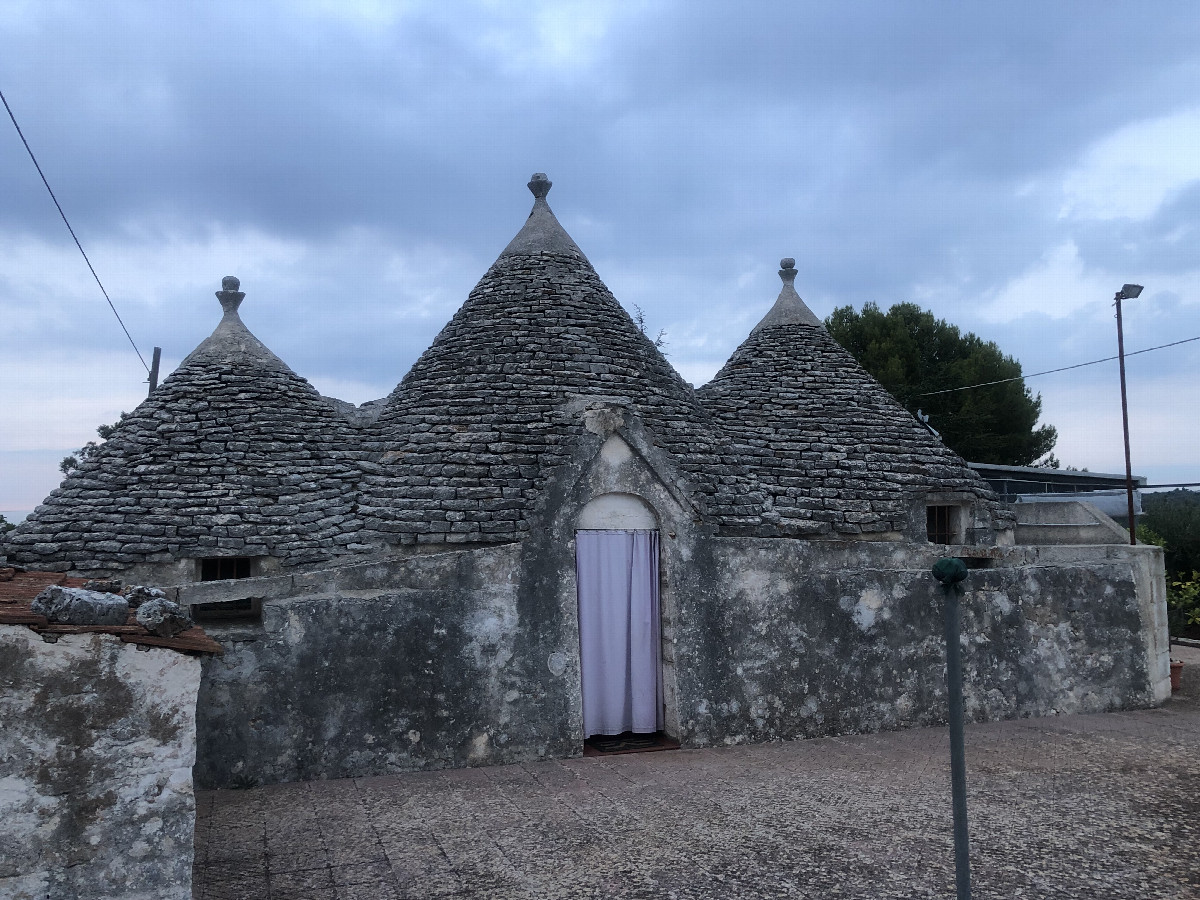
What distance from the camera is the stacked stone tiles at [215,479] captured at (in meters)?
8.12

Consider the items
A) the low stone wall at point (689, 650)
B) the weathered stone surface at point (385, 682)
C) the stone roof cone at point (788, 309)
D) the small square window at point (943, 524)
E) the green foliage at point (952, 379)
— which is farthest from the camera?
the green foliage at point (952, 379)

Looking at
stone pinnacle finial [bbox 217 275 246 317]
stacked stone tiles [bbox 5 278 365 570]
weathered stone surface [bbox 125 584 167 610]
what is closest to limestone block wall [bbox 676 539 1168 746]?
stacked stone tiles [bbox 5 278 365 570]

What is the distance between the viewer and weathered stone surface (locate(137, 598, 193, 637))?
4191mm

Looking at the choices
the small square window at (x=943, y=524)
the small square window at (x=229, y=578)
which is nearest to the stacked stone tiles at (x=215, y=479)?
the small square window at (x=229, y=578)

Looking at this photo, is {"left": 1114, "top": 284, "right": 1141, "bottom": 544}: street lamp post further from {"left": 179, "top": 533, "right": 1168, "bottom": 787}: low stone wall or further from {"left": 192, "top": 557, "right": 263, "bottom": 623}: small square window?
{"left": 192, "top": 557, "right": 263, "bottom": 623}: small square window

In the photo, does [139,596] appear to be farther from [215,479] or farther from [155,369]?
[155,369]

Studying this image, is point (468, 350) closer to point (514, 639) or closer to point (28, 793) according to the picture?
point (514, 639)

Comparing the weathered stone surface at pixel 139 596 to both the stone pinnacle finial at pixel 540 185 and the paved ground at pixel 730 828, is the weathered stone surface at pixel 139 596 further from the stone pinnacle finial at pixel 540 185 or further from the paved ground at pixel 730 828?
the stone pinnacle finial at pixel 540 185

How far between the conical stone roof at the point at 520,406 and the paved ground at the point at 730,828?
237 cm

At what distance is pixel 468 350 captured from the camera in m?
9.93

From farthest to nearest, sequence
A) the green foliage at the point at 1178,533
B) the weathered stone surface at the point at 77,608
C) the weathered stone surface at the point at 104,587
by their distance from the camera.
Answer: the green foliage at the point at 1178,533 < the weathered stone surface at the point at 104,587 < the weathered stone surface at the point at 77,608

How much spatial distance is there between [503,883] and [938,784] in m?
3.97

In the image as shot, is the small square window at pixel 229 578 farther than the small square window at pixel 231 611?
Yes

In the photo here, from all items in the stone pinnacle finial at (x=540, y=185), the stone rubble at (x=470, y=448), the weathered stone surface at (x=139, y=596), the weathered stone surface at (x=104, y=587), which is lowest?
the weathered stone surface at (x=139, y=596)
